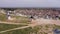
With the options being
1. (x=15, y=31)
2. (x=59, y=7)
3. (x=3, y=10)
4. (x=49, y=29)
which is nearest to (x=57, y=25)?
(x=49, y=29)

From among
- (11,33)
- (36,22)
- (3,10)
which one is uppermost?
(3,10)

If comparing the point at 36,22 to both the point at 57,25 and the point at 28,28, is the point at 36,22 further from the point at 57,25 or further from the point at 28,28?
the point at 57,25

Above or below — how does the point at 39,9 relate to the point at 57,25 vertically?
above

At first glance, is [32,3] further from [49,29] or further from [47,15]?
[49,29]

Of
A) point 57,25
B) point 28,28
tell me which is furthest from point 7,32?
point 57,25

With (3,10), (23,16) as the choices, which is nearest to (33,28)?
(23,16)

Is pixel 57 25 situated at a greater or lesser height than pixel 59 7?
lesser

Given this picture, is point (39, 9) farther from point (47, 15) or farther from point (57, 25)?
point (57, 25)
